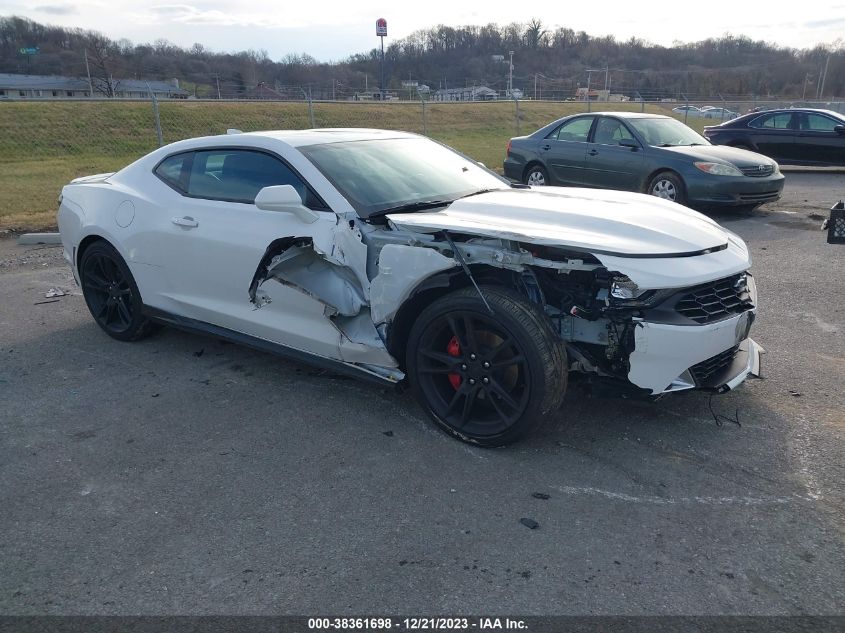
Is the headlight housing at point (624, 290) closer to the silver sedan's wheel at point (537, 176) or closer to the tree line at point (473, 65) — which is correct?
the silver sedan's wheel at point (537, 176)

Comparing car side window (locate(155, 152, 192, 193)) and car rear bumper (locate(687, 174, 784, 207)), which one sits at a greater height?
car side window (locate(155, 152, 192, 193))

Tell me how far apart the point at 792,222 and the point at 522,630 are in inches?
375

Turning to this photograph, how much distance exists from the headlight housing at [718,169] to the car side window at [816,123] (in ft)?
21.3

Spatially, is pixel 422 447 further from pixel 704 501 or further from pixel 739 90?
pixel 739 90

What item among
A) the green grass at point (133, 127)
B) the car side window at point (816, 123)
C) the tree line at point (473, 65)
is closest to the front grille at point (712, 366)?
the green grass at point (133, 127)

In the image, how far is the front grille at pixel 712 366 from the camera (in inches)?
136

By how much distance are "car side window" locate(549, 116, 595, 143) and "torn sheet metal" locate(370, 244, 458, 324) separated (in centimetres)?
834

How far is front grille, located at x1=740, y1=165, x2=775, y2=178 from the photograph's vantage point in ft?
33.1

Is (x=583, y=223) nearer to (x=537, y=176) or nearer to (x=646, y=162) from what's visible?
(x=646, y=162)

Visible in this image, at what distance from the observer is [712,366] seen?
3570mm

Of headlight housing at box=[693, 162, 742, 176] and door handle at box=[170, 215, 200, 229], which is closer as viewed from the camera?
door handle at box=[170, 215, 200, 229]

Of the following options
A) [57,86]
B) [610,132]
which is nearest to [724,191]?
[610,132]

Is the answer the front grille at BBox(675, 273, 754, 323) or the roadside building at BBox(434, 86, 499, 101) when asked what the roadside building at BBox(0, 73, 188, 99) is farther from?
the front grille at BBox(675, 273, 754, 323)

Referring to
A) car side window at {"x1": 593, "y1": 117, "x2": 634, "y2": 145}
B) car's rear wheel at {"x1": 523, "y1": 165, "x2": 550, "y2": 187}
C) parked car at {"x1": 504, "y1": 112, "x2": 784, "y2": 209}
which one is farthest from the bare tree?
car side window at {"x1": 593, "y1": 117, "x2": 634, "y2": 145}
